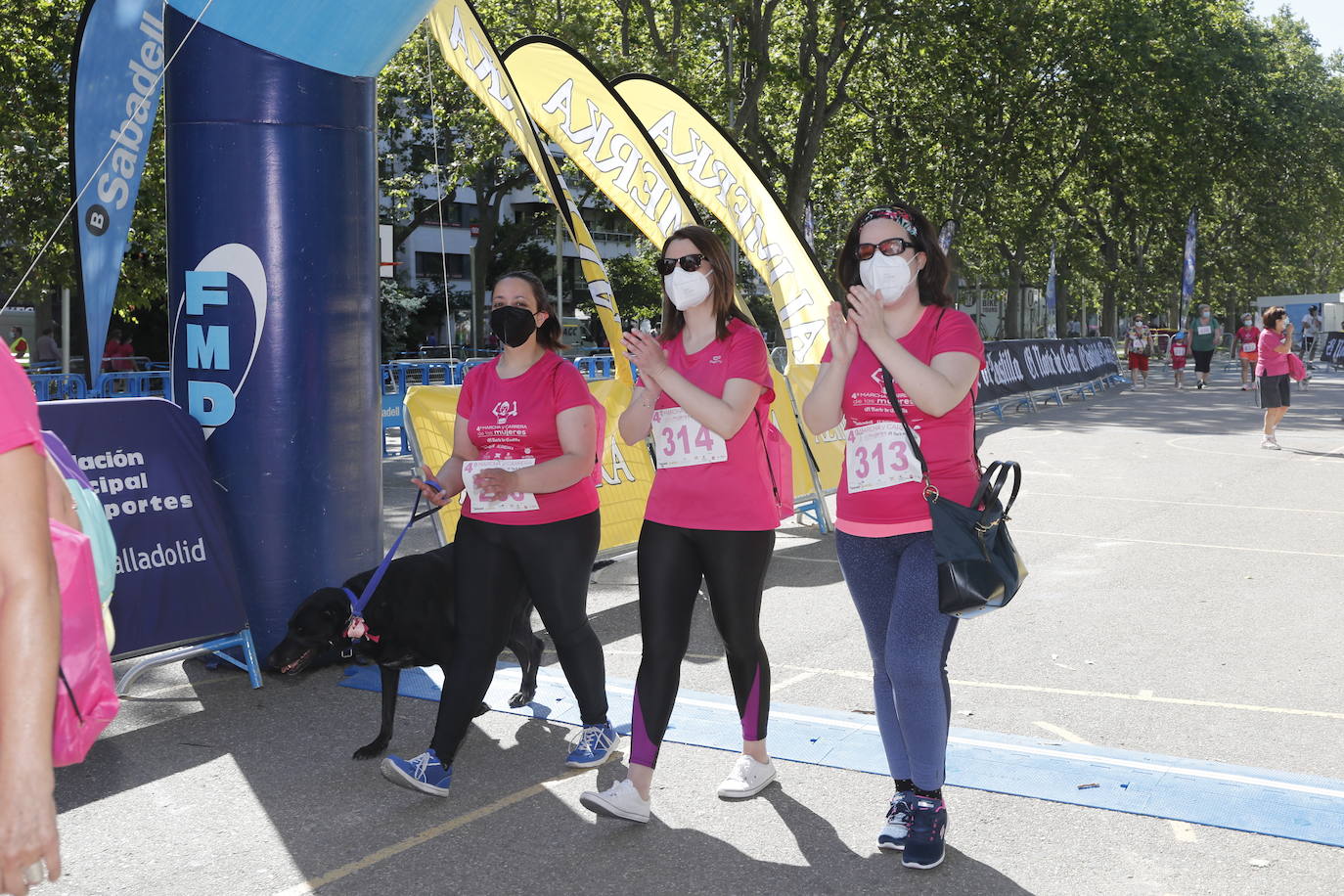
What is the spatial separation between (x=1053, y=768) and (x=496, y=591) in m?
2.08

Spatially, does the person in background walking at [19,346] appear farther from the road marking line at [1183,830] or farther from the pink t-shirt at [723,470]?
the road marking line at [1183,830]

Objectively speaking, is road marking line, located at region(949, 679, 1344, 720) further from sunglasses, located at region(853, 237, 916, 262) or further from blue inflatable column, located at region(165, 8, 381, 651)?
blue inflatable column, located at region(165, 8, 381, 651)

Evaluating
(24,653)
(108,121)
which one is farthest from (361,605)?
(24,653)

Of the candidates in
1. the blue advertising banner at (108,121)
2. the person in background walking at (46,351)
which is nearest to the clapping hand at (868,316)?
the blue advertising banner at (108,121)

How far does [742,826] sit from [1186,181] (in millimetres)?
44198

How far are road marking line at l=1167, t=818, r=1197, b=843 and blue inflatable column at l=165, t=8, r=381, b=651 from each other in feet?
12.5

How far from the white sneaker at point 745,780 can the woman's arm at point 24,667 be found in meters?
3.07

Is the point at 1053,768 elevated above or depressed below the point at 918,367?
below

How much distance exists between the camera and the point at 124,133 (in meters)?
6.29

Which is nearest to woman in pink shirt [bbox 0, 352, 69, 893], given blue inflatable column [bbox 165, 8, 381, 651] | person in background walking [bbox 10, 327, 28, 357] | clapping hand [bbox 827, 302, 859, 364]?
clapping hand [bbox 827, 302, 859, 364]

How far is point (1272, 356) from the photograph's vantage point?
16.6 meters

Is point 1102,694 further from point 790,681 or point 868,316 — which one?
point 868,316

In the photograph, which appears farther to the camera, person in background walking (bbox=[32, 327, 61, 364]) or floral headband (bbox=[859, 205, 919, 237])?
person in background walking (bbox=[32, 327, 61, 364])

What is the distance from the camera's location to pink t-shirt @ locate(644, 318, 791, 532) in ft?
14.0
